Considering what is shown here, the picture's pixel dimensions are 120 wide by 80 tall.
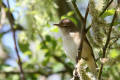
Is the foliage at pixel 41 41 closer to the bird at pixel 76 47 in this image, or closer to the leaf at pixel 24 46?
the leaf at pixel 24 46

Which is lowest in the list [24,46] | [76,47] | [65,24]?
[24,46]

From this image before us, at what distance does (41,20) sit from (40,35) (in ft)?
2.80

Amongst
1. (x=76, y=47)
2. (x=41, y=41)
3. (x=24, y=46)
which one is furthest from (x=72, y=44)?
(x=24, y=46)

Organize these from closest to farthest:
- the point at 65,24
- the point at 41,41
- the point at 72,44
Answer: the point at 72,44, the point at 65,24, the point at 41,41

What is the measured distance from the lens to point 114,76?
3422 millimetres

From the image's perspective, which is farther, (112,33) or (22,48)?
(22,48)

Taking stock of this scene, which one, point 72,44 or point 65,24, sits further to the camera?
point 65,24

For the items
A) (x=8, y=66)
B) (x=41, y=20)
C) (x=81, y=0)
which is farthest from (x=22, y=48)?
(x=81, y=0)

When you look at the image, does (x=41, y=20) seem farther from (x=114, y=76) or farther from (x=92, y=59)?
(x=114, y=76)

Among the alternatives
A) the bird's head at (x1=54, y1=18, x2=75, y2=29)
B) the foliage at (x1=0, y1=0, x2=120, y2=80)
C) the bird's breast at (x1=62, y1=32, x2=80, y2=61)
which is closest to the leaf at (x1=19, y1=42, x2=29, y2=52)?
the foliage at (x1=0, y1=0, x2=120, y2=80)

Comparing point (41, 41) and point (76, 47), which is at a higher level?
point (76, 47)

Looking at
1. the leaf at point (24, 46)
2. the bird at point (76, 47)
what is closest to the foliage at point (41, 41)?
the leaf at point (24, 46)

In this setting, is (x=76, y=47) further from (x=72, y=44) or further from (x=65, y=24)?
(x=65, y=24)

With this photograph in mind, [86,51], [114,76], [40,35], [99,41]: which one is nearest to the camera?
[99,41]
